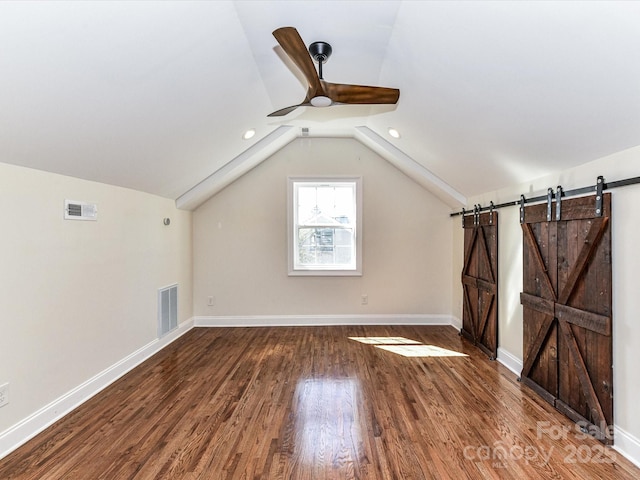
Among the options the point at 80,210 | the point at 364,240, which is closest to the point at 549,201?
the point at 364,240

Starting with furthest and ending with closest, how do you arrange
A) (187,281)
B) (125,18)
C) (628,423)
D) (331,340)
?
(187,281), (331,340), (628,423), (125,18)

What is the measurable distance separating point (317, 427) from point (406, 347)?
207 cm

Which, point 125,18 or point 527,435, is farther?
point 527,435

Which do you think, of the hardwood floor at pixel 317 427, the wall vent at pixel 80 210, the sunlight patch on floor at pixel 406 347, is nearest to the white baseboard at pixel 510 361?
Answer: the hardwood floor at pixel 317 427

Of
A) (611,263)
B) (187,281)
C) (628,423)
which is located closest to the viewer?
(628,423)

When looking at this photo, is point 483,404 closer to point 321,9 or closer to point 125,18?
point 321,9

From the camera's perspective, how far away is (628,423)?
7.01 feet

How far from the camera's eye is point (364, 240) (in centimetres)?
532

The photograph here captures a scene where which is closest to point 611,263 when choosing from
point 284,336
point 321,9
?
point 321,9

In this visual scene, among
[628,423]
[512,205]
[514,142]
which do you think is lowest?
[628,423]

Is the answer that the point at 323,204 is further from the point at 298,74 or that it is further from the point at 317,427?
the point at 317,427

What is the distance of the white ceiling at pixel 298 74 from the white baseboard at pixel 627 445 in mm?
1798

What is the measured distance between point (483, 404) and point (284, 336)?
266 centimetres

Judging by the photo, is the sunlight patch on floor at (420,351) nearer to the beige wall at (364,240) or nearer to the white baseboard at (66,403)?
the beige wall at (364,240)
